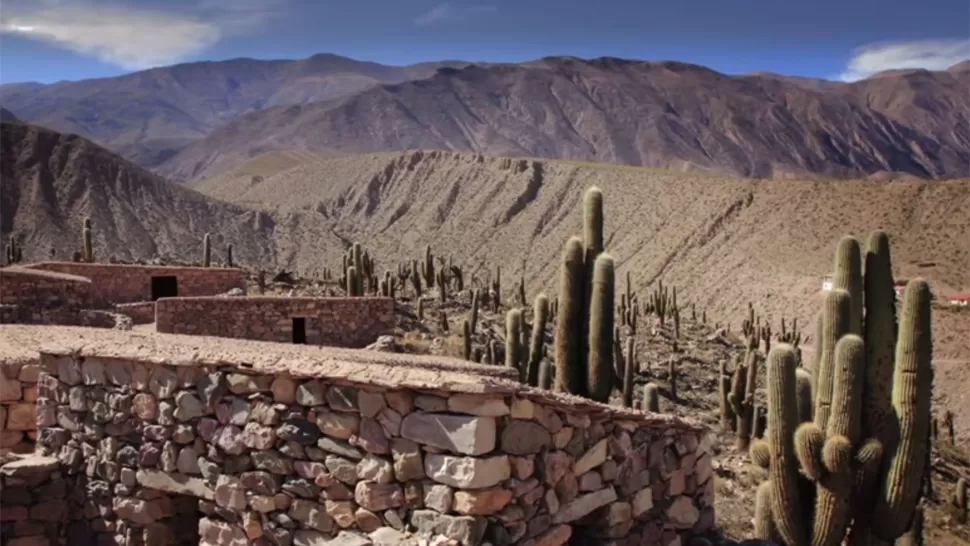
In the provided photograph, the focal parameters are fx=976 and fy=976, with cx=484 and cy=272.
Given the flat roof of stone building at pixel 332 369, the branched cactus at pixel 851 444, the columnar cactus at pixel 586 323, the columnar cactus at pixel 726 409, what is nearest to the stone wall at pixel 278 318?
the columnar cactus at pixel 586 323

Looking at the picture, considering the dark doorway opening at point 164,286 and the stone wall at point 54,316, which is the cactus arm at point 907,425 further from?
the dark doorway opening at point 164,286

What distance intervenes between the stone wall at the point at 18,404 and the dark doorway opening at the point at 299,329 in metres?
9.04

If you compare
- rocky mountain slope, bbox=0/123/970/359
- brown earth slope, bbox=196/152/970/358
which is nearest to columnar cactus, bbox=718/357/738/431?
brown earth slope, bbox=196/152/970/358

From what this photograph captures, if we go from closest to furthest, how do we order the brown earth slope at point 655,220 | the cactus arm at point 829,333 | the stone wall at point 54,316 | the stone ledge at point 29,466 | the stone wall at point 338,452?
the stone wall at point 338,452
the stone ledge at point 29,466
the cactus arm at point 829,333
the stone wall at point 54,316
the brown earth slope at point 655,220

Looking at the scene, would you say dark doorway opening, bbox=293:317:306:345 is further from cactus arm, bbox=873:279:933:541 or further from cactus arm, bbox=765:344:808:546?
cactus arm, bbox=873:279:933:541

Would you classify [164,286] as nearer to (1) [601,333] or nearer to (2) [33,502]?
(1) [601,333]

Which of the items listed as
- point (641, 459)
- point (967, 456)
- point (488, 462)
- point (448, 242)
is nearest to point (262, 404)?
point (488, 462)

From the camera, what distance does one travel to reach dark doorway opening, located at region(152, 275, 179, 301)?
2044 cm

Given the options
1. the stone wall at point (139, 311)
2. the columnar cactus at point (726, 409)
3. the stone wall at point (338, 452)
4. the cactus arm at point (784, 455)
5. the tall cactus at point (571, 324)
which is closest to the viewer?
the stone wall at point (338, 452)

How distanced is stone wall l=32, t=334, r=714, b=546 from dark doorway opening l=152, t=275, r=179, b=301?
1390 centimetres

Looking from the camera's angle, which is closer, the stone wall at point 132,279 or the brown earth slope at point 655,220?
the stone wall at point 132,279

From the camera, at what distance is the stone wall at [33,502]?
21.6 ft

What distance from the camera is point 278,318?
16.3 meters

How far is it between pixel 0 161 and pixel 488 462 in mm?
63400
